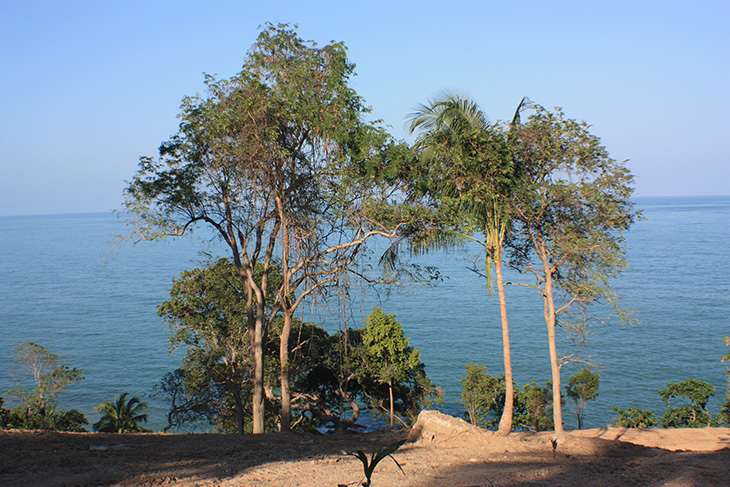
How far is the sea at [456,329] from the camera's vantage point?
104ft

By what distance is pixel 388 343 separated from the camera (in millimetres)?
18922

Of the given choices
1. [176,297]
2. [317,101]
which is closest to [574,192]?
[317,101]

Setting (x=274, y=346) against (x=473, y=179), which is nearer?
(x=473, y=179)

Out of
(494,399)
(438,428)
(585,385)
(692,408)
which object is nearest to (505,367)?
(438,428)

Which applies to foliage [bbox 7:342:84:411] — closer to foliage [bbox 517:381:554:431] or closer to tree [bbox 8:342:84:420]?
tree [bbox 8:342:84:420]

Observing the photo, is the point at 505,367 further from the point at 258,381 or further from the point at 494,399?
the point at 494,399

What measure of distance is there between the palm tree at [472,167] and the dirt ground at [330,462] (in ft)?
9.09

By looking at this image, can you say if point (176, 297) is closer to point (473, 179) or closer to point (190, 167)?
point (190, 167)

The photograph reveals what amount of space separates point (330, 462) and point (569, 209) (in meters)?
8.21

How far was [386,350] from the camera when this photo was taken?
762 inches

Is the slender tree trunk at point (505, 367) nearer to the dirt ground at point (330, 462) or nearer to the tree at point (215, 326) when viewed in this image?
the dirt ground at point (330, 462)

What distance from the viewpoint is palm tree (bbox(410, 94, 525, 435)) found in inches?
458

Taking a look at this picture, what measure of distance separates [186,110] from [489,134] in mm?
7358

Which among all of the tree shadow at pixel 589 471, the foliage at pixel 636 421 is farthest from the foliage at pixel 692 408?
the tree shadow at pixel 589 471
